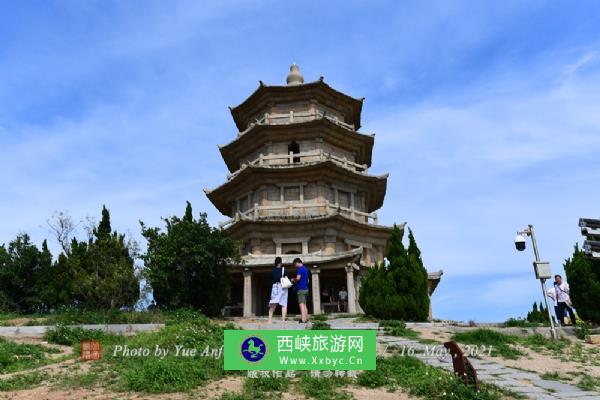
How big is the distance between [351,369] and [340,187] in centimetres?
1974

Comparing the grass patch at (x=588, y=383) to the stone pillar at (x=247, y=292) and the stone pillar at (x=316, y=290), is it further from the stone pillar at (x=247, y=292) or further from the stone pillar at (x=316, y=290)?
the stone pillar at (x=247, y=292)

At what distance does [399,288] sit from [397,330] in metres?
4.55

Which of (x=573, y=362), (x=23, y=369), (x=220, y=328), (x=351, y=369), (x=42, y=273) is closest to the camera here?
(x=351, y=369)

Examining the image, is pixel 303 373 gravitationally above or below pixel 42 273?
below

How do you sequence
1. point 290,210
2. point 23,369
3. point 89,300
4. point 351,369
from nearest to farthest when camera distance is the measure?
1. point 351,369
2. point 23,369
3. point 89,300
4. point 290,210

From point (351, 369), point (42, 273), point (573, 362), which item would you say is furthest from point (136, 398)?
point (42, 273)

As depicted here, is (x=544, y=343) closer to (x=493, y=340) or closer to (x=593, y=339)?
(x=493, y=340)

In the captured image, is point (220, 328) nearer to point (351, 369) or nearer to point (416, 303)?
point (351, 369)

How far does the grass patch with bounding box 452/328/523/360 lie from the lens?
11125mm

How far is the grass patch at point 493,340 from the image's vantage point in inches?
438

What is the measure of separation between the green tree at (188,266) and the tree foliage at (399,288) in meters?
5.37

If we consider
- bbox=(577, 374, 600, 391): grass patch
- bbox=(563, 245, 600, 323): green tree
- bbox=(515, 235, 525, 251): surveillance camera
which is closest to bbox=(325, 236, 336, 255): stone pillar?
bbox=(563, 245, 600, 323): green tree

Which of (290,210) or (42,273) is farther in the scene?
(42,273)

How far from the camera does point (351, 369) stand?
789 cm
